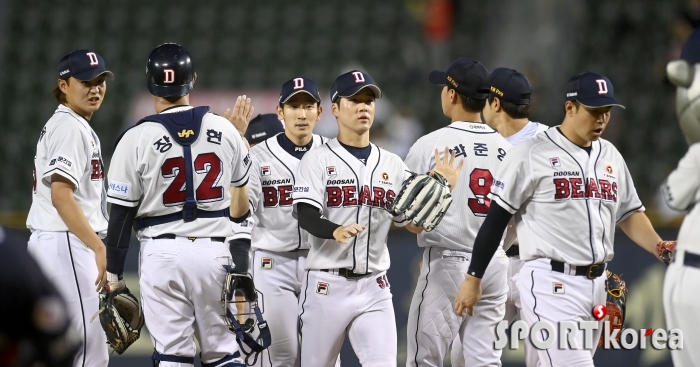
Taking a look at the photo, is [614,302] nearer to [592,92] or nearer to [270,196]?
[592,92]

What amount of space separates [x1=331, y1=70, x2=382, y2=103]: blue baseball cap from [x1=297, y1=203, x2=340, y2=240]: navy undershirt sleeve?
70cm

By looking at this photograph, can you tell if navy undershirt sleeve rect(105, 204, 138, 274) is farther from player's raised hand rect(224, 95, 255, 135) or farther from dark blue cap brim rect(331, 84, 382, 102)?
dark blue cap brim rect(331, 84, 382, 102)

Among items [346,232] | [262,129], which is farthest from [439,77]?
[346,232]

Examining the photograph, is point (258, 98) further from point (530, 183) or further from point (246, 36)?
point (530, 183)

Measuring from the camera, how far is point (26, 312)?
81.8 inches

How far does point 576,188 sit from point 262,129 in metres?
2.65

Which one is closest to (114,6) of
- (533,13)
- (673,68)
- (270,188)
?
(533,13)

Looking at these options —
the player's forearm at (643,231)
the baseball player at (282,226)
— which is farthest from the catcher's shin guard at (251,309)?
the player's forearm at (643,231)

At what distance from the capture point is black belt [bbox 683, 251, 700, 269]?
3.67m

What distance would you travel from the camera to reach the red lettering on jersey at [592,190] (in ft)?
15.8

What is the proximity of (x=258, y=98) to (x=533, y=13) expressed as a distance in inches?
188

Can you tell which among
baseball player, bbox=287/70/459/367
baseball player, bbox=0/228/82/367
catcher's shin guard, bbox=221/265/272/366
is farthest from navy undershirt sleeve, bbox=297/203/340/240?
baseball player, bbox=0/228/82/367

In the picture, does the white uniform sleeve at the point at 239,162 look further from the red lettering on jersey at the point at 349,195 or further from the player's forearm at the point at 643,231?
the player's forearm at the point at 643,231

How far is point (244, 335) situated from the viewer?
519 cm
